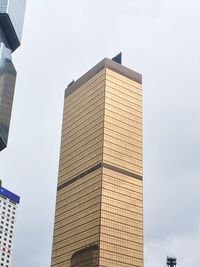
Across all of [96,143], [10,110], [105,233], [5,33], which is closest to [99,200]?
[105,233]

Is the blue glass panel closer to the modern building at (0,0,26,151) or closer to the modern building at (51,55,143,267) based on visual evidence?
the modern building at (0,0,26,151)

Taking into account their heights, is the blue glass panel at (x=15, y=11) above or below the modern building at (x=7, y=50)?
above

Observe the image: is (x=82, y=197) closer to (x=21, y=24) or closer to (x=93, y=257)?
(x=93, y=257)

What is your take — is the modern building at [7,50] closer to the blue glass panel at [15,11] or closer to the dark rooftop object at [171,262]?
the blue glass panel at [15,11]

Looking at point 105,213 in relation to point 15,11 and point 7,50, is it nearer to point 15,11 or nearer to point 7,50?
Answer: point 7,50

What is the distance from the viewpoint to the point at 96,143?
19838 cm

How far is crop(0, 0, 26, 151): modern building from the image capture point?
16438 centimetres

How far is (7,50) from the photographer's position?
172375 millimetres

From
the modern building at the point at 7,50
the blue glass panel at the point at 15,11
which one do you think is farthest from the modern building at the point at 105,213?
the blue glass panel at the point at 15,11

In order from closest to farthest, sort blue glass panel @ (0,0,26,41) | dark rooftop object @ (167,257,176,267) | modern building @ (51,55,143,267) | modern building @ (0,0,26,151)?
modern building @ (0,0,26,151)
blue glass panel @ (0,0,26,41)
modern building @ (51,55,143,267)
dark rooftop object @ (167,257,176,267)

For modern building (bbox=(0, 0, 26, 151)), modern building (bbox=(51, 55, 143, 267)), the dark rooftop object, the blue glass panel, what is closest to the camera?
modern building (bbox=(0, 0, 26, 151))

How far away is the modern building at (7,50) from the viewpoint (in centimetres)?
16438

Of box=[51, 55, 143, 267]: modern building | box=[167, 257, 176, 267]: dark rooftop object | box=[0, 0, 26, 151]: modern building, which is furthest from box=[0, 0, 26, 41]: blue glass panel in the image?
box=[167, 257, 176, 267]: dark rooftop object

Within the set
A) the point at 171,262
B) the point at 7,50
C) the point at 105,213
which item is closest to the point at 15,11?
the point at 7,50
